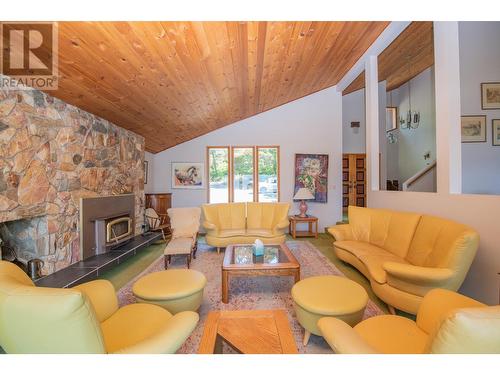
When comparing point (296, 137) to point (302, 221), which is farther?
point (296, 137)

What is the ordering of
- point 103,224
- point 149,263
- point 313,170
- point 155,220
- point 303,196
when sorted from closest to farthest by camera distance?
point 103,224, point 149,263, point 155,220, point 303,196, point 313,170

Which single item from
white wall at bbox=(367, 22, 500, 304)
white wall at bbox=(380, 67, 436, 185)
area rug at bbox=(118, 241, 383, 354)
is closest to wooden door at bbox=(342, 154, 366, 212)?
white wall at bbox=(380, 67, 436, 185)

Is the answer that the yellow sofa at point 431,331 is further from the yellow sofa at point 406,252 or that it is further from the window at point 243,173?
the window at point 243,173

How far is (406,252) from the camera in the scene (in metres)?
Answer: 2.77

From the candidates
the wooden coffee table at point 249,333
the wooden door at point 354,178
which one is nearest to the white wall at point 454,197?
the wooden coffee table at point 249,333

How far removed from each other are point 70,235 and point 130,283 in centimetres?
105

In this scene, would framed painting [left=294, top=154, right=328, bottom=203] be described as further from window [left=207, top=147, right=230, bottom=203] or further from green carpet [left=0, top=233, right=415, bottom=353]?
window [left=207, top=147, right=230, bottom=203]

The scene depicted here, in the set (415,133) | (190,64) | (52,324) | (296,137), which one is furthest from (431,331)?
(415,133)

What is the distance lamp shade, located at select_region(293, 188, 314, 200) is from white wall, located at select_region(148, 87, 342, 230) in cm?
51

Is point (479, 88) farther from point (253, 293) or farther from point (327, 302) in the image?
point (253, 293)

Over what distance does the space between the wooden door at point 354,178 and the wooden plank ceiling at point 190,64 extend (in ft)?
9.82

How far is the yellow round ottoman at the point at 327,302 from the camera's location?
5.47ft

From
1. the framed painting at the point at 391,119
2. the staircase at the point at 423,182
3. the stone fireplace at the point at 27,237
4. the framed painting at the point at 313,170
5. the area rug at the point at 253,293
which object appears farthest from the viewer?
the framed painting at the point at 391,119

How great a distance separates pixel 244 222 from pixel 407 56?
4876 mm
